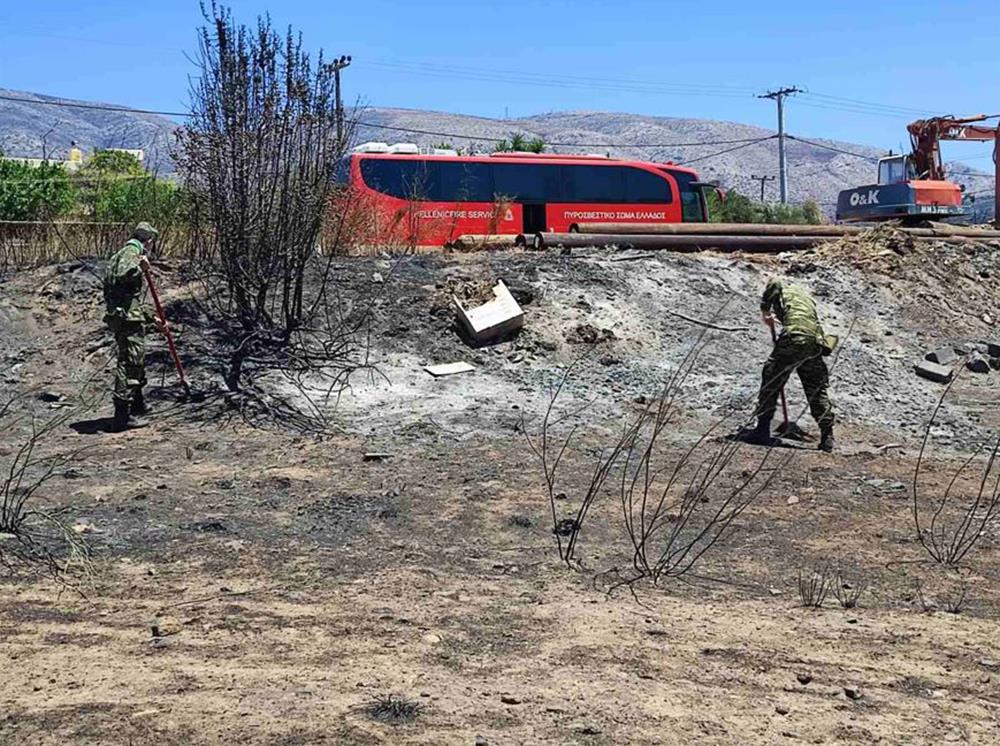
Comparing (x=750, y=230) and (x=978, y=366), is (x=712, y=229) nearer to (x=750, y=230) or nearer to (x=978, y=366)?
(x=750, y=230)

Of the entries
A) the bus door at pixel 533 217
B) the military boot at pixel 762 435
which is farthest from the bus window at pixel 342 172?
the bus door at pixel 533 217

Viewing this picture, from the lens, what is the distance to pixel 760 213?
40.6m

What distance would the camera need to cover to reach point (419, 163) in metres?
23.2

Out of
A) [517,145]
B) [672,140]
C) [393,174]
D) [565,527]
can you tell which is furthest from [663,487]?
[672,140]

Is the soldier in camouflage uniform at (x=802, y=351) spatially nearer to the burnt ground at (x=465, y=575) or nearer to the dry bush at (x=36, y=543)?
the burnt ground at (x=465, y=575)

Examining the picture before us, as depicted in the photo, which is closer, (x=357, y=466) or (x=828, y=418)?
(x=357, y=466)

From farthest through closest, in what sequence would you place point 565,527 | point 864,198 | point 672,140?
point 672,140 < point 864,198 < point 565,527

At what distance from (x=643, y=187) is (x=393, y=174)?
5.65m

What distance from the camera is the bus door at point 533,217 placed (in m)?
24.6

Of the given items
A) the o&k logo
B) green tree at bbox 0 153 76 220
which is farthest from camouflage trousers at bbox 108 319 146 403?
the o&k logo

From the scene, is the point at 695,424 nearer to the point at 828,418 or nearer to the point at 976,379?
the point at 828,418

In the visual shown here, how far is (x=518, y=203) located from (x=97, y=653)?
20586 mm

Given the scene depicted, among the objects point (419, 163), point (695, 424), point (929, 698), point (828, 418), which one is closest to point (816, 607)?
point (929, 698)

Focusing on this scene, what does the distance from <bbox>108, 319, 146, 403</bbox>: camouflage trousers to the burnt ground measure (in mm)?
384
